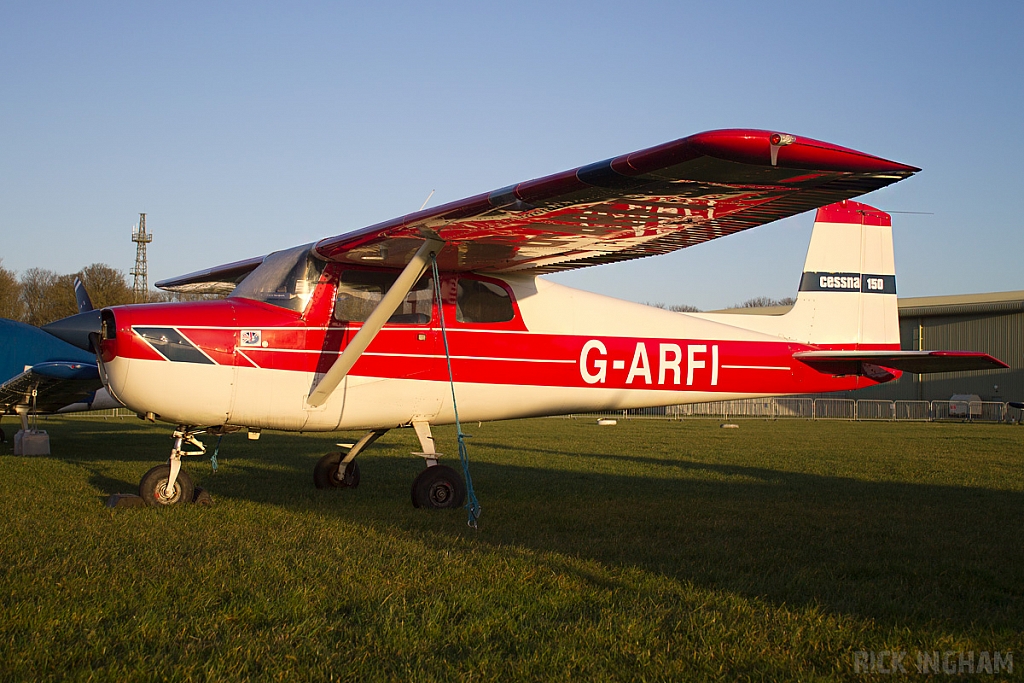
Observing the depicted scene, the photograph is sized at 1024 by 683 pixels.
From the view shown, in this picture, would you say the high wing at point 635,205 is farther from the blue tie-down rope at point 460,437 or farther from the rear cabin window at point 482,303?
the blue tie-down rope at point 460,437

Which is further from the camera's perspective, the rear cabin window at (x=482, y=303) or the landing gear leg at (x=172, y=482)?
the rear cabin window at (x=482, y=303)

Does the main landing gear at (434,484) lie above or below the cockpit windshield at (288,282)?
below

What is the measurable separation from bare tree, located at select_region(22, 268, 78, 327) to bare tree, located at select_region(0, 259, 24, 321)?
658 mm

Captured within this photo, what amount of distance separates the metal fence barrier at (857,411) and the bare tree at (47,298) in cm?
2808

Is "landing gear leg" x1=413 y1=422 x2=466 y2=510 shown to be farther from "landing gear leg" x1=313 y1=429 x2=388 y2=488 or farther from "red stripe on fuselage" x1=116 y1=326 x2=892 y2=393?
"landing gear leg" x1=313 y1=429 x2=388 y2=488

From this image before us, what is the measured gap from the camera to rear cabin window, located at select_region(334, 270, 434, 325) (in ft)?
24.2

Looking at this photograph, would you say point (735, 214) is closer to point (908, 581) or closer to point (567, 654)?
point (908, 581)

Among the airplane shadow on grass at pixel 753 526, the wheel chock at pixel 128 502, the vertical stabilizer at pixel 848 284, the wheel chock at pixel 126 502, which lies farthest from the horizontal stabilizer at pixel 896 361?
the wheel chock at pixel 126 502

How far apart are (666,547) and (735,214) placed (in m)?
2.49

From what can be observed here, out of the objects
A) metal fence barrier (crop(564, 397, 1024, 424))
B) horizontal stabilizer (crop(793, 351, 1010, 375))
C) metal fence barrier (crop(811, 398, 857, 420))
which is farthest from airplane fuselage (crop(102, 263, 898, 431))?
metal fence barrier (crop(811, 398, 857, 420))

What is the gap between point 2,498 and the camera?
24.7ft

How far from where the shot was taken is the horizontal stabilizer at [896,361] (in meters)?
8.24

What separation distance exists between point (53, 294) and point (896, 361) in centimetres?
4732

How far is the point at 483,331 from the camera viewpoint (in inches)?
311
